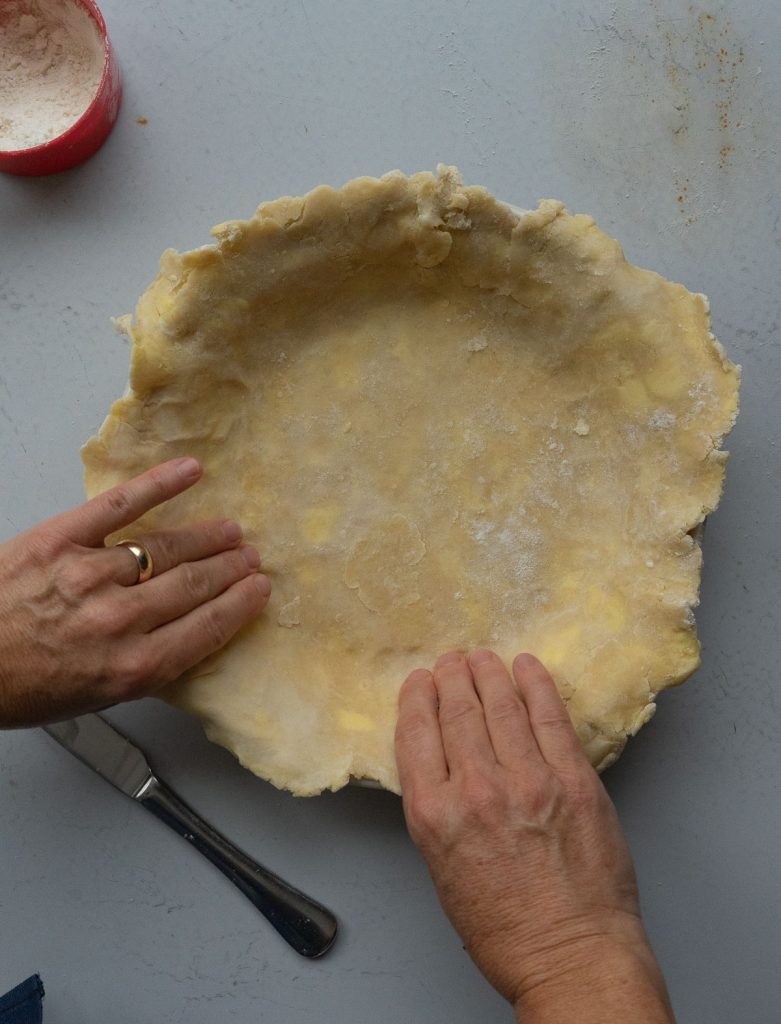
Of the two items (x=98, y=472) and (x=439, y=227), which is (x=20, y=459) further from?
(x=439, y=227)

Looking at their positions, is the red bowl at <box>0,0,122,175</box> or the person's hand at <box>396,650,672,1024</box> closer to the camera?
the person's hand at <box>396,650,672,1024</box>

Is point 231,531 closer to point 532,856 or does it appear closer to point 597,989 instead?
point 532,856

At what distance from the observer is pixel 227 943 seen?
1641mm

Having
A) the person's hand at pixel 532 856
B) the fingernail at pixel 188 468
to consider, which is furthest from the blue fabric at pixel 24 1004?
the fingernail at pixel 188 468

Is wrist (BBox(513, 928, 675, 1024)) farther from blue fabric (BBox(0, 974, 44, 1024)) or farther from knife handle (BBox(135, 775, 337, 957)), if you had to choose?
blue fabric (BBox(0, 974, 44, 1024))

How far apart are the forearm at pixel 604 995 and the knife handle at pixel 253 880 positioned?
0.49m

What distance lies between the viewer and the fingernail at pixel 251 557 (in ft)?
4.66

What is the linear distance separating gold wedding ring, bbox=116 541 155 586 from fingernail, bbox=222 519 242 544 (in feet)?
0.41

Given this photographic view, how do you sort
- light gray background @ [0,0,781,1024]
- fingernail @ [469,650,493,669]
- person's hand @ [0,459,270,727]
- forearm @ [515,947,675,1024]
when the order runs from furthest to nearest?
1. light gray background @ [0,0,781,1024]
2. fingernail @ [469,650,493,669]
3. person's hand @ [0,459,270,727]
4. forearm @ [515,947,675,1024]

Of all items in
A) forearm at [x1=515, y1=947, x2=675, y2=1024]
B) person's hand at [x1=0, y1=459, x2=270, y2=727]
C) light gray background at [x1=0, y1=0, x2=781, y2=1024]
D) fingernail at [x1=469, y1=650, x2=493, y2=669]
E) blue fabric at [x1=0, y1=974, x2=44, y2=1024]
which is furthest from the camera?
light gray background at [x1=0, y1=0, x2=781, y2=1024]

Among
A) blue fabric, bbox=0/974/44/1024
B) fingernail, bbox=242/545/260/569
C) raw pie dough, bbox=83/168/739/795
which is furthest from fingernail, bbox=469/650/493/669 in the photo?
blue fabric, bbox=0/974/44/1024

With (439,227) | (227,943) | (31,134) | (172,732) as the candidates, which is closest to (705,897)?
(227,943)

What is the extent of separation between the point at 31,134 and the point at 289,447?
2.52 ft

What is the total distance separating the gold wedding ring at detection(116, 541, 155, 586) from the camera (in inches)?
52.0
